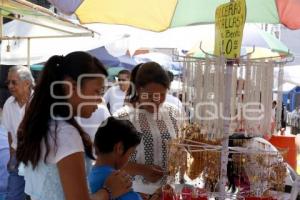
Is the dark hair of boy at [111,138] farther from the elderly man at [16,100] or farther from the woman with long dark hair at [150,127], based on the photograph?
the elderly man at [16,100]

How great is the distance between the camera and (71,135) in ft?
4.81

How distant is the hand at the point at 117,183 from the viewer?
5.35 feet

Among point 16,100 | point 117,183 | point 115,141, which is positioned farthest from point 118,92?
point 117,183

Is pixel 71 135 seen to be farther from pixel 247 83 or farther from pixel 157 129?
pixel 157 129

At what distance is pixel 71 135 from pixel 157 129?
3.09 ft

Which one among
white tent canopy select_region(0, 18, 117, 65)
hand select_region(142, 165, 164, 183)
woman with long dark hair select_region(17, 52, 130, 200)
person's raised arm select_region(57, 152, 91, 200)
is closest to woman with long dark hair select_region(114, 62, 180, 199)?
hand select_region(142, 165, 164, 183)

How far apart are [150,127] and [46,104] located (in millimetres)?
929

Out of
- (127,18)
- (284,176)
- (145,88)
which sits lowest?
(284,176)

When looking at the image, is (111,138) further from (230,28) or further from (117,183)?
(230,28)

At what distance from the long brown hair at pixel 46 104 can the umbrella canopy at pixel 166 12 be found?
1.03 meters

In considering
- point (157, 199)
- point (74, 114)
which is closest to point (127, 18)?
point (157, 199)

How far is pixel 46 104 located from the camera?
1.50 metres

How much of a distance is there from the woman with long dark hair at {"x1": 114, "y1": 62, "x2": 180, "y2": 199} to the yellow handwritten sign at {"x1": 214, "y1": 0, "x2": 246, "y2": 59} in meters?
0.49

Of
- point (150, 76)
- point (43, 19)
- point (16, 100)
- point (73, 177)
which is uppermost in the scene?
point (43, 19)
